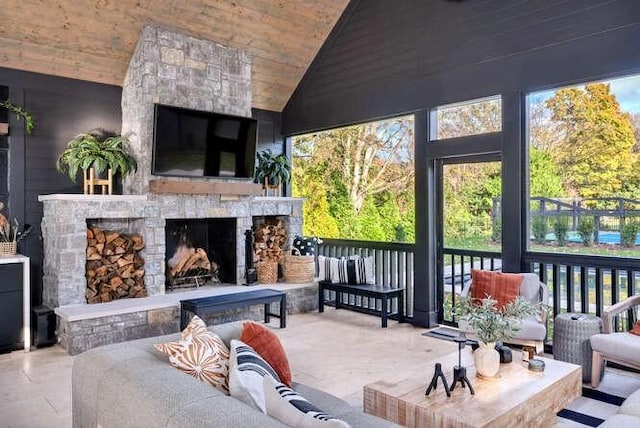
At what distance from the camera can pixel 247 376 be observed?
1844 mm

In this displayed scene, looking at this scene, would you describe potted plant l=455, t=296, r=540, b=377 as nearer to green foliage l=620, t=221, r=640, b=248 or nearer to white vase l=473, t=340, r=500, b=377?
white vase l=473, t=340, r=500, b=377

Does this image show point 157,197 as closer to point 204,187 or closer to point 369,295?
point 204,187

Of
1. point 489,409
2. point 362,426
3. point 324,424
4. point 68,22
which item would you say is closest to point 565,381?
point 489,409

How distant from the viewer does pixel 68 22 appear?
5070 mm

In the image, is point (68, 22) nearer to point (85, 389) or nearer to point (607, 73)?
point (85, 389)

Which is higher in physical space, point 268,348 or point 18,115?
point 18,115

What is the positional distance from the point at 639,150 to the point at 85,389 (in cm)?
455

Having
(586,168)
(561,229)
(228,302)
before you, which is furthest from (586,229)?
(228,302)

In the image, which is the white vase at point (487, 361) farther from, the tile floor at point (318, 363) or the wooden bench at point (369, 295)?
the wooden bench at point (369, 295)

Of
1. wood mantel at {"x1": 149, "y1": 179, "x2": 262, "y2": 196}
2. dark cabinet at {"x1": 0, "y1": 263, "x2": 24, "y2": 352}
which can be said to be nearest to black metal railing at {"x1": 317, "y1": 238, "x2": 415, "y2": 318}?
wood mantel at {"x1": 149, "y1": 179, "x2": 262, "y2": 196}

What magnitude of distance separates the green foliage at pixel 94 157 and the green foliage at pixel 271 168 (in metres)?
1.91

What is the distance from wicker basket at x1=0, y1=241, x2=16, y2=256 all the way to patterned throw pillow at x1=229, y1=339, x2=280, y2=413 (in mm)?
3879

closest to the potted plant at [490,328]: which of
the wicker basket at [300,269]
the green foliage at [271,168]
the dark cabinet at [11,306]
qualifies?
the wicker basket at [300,269]

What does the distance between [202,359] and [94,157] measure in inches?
148
